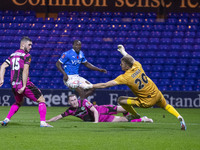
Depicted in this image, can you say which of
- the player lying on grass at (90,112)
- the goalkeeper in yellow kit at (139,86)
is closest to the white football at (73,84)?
the player lying on grass at (90,112)

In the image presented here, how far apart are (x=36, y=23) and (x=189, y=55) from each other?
749 centimetres

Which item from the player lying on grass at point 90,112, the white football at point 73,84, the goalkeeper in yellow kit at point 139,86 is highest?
the goalkeeper in yellow kit at point 139,86

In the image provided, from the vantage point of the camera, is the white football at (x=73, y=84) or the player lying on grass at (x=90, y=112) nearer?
the player lying on grass at (x=90, y=112)

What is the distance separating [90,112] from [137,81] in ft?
7.37

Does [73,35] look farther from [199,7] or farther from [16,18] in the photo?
[199,7]

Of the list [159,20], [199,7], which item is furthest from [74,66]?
[199,7]

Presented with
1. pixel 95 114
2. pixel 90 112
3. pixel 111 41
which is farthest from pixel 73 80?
pixel 111 41

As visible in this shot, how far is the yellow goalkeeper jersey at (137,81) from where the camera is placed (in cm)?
889

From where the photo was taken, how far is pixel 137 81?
904cm

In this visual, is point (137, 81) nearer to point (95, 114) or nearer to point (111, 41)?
point (95, 114)

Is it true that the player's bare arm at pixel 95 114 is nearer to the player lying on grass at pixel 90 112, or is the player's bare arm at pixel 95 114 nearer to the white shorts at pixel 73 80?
the player lying on grass at pixel 90 112

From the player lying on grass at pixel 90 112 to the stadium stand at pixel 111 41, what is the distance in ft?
28.8

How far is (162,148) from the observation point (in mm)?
6445

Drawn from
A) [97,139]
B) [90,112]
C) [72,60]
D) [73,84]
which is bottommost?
[90,112]
